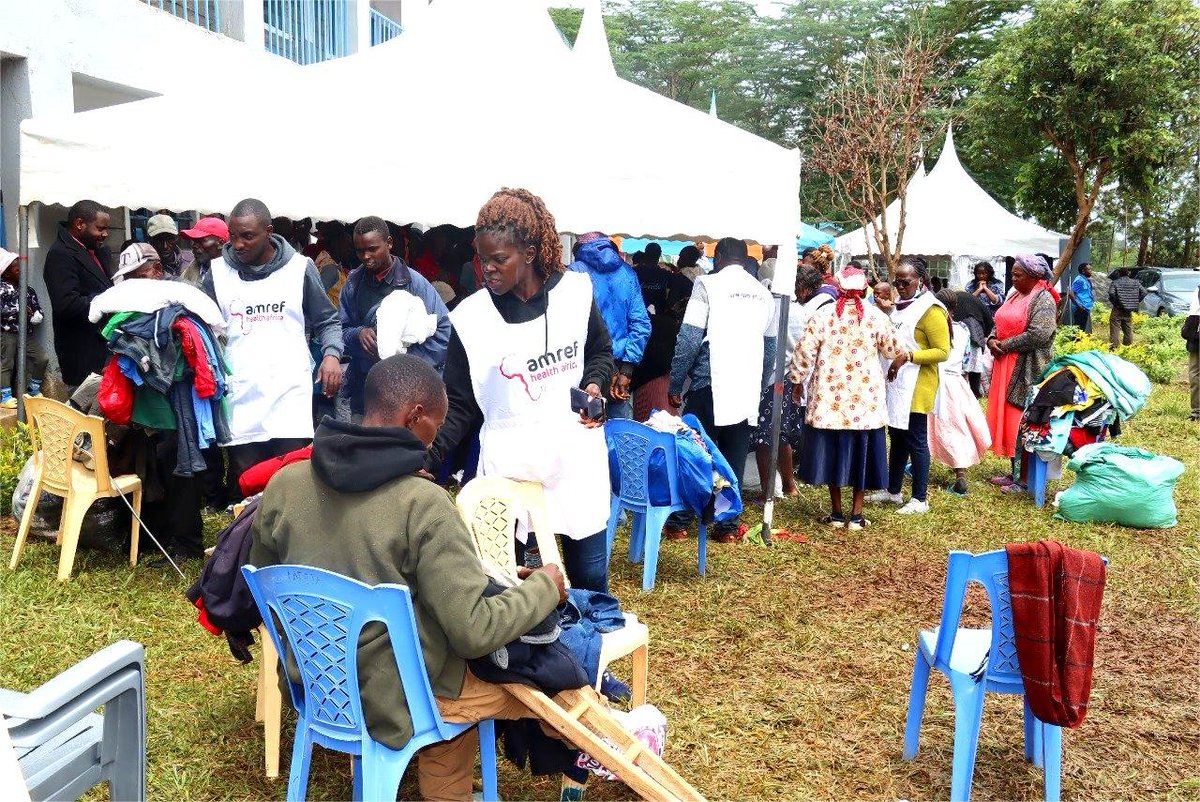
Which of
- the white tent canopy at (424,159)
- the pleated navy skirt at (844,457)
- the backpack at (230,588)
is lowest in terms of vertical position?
the pleated navy skirt at (844,457)

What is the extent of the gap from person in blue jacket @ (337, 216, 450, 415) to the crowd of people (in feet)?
0.05

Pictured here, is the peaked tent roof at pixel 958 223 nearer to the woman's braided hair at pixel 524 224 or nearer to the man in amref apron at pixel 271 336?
the man in amref apron at pixel 271 336

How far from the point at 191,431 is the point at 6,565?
1.42 meters

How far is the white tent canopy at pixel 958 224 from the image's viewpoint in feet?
57.1

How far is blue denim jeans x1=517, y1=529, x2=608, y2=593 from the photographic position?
3.92 metres

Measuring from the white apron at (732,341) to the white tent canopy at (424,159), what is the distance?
0.35 m

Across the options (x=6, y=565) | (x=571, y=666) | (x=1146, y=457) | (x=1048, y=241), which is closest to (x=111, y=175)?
(x=6, y=565)

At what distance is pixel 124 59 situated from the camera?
1009cm

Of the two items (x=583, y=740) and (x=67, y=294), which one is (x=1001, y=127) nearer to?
(x=67, y=294)

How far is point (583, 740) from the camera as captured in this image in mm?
2590

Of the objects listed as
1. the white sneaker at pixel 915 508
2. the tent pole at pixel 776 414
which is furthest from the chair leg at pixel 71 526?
the white sneaker at pixel 915 508

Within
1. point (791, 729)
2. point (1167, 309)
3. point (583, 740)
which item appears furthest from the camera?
point (1167, 309)

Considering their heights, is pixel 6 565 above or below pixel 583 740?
below

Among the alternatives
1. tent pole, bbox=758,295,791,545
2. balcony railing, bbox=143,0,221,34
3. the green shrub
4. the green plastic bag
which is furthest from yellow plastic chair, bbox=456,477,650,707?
balcony railing, bbox=143,0,221,34
